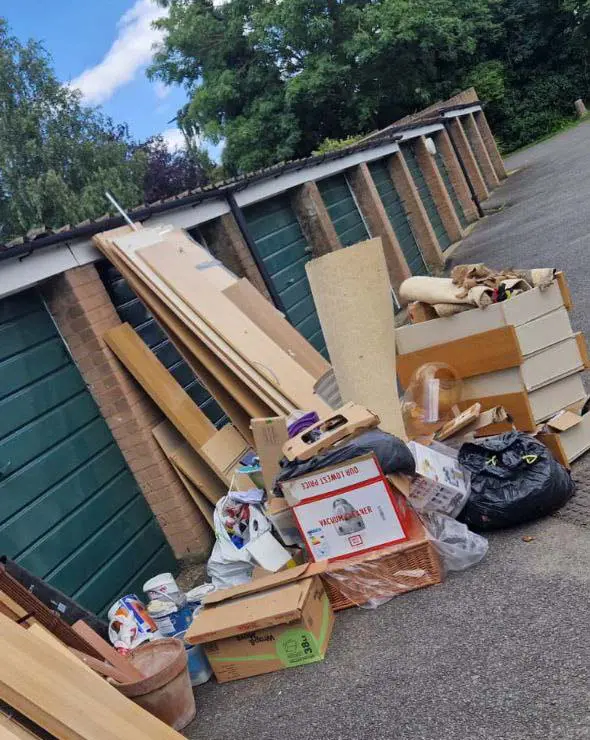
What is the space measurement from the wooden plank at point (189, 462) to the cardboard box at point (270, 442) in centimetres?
89

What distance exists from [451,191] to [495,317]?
15957 mm

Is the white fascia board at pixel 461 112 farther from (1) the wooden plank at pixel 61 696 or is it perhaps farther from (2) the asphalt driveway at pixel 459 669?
(1) the wooden plank at pixel 61 696

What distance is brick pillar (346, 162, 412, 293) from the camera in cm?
→ 1322

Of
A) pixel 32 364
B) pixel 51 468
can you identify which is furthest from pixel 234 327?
pixel 51 468

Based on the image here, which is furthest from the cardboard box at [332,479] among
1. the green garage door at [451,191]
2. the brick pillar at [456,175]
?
the brick pillar at [456,175]

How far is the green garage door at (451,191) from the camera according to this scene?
65.7 ft

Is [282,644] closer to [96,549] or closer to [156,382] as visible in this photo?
[96,549]

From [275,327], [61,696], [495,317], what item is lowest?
[61,696]

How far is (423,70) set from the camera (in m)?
32.8

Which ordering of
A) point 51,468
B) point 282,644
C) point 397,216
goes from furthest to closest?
point 397,216
point 51,468
point 282,644

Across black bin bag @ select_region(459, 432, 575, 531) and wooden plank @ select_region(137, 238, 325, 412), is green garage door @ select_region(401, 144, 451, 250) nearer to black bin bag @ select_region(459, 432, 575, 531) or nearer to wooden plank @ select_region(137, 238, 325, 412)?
wooden plank @ select_region(137, 238, 325, 412)

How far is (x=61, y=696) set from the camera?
127 inches

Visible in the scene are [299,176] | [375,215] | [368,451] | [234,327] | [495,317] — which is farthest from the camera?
[375,215]

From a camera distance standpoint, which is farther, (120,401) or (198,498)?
(198,498)
